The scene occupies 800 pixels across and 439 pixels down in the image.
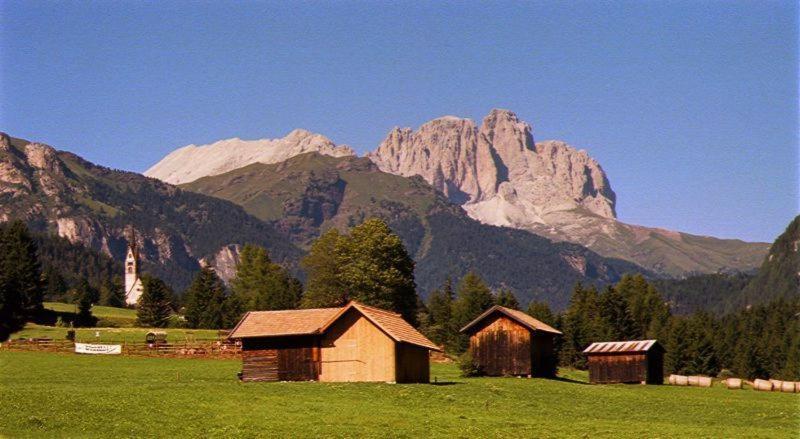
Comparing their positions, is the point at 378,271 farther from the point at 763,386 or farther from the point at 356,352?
the point at 356,352

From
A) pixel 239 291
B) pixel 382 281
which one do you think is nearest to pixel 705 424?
pixel 382 281

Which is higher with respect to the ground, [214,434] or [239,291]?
[239,291]

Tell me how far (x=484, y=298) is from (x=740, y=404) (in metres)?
91.2

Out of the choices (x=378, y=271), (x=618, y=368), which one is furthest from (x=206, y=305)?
(x=618, y=368)

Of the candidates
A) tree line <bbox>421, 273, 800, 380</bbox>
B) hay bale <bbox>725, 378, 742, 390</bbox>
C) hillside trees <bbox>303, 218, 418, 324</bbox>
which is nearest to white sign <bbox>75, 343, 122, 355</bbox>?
hillside trees <bbox>303, 218, 418, 324</bbox>

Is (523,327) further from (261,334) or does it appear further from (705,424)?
(705,424)

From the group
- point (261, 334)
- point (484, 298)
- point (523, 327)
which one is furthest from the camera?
point (484, 298)

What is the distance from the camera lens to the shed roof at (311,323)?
7512cm

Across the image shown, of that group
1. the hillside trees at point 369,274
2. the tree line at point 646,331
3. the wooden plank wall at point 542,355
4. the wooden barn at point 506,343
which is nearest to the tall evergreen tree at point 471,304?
the tree line at point 646,331

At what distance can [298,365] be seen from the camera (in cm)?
7700

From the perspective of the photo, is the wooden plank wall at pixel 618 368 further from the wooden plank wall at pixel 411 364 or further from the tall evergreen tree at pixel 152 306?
the tall evergreen tree at pixel 152 306

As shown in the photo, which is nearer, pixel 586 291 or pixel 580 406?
pixel 580 406

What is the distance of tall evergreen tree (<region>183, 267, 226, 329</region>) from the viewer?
153 m

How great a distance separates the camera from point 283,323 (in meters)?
78.8
